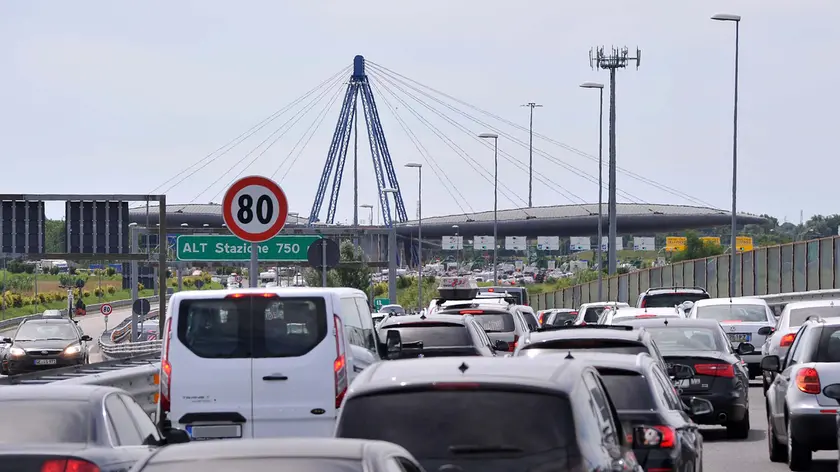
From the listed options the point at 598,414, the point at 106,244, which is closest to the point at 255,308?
the point at 598,414

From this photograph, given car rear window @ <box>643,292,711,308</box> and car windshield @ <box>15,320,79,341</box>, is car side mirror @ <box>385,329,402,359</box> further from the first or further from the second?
car windshield @ <box>15,320,79,341</box>

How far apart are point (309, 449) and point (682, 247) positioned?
145939 mm

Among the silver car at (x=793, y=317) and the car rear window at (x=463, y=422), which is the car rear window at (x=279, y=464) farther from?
the silver car at (x=793, y=317)

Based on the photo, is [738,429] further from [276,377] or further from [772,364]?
[276,377]

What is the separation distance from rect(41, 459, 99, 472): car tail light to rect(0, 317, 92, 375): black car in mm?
30746

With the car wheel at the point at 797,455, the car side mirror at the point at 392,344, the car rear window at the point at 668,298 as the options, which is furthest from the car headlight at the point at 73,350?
the car wheel at the point at 797,455

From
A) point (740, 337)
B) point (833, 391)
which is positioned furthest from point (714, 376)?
point (740, 337)

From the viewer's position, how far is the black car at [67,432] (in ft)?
29.1

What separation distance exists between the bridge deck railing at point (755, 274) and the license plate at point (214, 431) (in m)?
36.5

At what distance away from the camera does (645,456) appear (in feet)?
32.4

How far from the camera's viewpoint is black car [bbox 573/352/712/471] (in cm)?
1008

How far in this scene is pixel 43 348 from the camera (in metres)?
40.1

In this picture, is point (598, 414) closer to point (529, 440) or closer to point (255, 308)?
point (529, 440)

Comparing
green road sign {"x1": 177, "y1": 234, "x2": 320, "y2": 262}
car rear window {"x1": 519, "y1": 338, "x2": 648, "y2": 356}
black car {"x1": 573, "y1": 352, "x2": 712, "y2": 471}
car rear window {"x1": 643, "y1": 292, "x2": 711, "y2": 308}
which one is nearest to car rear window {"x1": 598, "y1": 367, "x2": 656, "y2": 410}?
black car {"x1": 573, "y1": 352, "x2": 712, "y2": 471}
